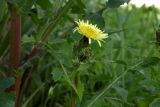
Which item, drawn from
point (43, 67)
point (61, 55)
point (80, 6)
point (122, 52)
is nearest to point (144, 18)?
point (122, 52)

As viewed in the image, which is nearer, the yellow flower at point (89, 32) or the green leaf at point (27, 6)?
the yellow flower at point (89, 32)

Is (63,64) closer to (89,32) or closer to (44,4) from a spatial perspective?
(89,32)

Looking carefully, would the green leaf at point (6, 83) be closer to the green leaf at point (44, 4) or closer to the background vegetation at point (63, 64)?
the background vegetation at point (63, 64)

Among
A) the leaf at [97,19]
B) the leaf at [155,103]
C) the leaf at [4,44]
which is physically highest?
the leaf at [97,19]

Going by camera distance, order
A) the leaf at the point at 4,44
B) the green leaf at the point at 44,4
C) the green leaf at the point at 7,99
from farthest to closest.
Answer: the leaf at the point at 4,44, the green leaf at the point at 44,4, the green leaf at the point at 7,99

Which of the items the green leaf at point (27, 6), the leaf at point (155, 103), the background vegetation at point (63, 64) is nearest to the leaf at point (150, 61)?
the background vegetation at point (63, 64)

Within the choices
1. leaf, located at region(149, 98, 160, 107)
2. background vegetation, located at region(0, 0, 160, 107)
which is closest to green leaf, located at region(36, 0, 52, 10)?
background vegetation, located at region(0, 0, 160, 107)

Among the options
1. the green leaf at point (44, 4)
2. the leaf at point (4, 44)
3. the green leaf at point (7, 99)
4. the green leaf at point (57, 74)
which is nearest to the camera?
the green leaf at point (57, 74)

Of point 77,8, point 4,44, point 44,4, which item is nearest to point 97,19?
point 77,8

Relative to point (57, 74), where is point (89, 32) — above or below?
above

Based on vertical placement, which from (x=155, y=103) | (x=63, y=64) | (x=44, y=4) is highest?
(x=44, y=4)

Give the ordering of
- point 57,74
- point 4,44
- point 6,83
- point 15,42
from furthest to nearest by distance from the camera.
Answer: point 4,44, point 15,42, point 6,83, point 57,74
